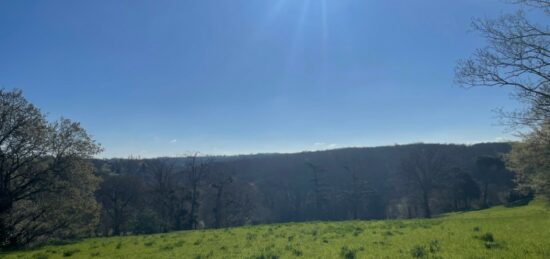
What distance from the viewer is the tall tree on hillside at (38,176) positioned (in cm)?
2373

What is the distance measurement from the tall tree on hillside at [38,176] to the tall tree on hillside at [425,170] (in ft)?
164

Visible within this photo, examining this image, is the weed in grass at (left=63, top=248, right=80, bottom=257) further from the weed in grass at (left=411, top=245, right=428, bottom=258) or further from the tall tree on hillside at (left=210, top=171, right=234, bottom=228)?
the tall tree on hillside at (left=210, top=171, right=234, bottom=228)

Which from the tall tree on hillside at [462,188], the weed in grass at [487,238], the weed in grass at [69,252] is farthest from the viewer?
the tall tree on hillside at [462,188]

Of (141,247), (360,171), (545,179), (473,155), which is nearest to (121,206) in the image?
(141,247)

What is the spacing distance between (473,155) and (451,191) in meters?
46.3

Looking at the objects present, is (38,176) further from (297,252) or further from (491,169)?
(491,169)

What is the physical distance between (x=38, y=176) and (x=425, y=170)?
178 feet

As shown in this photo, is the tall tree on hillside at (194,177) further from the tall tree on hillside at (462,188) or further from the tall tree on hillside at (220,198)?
the tall tree on hillside at (462,188)

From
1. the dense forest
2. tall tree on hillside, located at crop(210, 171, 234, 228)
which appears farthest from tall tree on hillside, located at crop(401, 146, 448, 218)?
tall tree on hillside, located at crop(210, 171, 234, 228)

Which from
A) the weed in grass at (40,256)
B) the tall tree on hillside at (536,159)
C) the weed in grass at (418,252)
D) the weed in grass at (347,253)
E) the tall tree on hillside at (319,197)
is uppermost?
the tall tree on hillside at (536,159)

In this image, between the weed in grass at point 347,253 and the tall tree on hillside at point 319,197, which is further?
the tall tree on hillside at point 319,197

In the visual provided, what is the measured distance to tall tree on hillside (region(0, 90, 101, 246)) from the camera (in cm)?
2373

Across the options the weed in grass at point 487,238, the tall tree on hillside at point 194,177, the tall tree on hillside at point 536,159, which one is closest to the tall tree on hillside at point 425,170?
the tall tree on hillside at point 536,159

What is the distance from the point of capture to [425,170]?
60.2 metres
